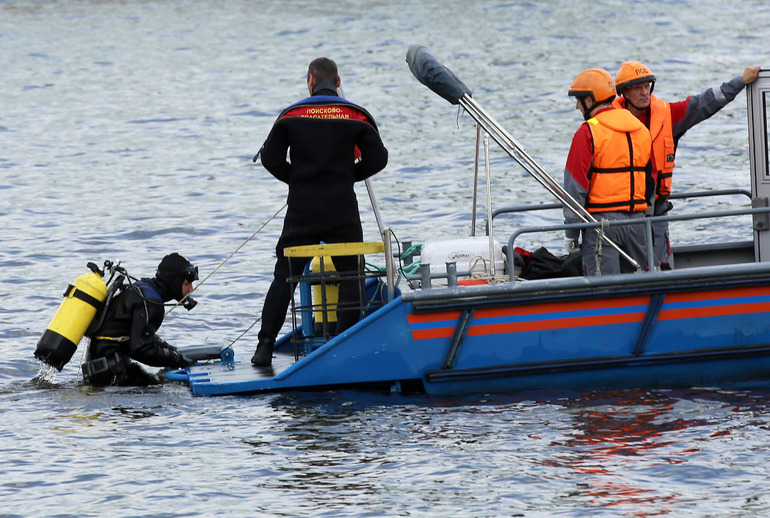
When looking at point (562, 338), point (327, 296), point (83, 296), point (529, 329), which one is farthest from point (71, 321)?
point (562, 338)

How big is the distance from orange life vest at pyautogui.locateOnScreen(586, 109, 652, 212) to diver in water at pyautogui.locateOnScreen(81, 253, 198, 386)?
2.98m

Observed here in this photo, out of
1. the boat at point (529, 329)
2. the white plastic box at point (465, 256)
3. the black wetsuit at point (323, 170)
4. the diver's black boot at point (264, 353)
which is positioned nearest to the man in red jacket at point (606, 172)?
the boat at point (529, 329)

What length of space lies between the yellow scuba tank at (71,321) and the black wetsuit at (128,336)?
0.43 feet

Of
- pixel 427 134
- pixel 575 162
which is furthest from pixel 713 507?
pixel 427 134

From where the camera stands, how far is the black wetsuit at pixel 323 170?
7.86 m

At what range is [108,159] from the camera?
20766 mm

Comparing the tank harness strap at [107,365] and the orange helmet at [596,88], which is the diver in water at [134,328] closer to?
the tank harness strap at [107,365]

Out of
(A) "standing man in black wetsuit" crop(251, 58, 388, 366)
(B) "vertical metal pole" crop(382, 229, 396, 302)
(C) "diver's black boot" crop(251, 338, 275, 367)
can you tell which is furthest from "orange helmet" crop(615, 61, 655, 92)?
(C) "diver's black boot" crop(251, 338, 275, 367)

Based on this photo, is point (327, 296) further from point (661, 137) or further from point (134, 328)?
point (661, 137)

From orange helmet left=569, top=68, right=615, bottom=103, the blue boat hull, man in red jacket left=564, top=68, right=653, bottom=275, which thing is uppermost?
orange helmet left=569, top=68, right=615, bottom=103

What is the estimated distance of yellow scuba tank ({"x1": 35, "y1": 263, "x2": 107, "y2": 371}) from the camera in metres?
8.18

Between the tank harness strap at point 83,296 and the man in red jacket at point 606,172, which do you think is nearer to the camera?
the man in red jacket at point 606,172

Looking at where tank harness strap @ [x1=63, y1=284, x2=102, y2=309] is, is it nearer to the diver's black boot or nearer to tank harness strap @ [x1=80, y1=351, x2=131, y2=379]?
tank harness strap @ [x1=80, y1=351, x2=131, y2=379]

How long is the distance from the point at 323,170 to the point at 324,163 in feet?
0.18
